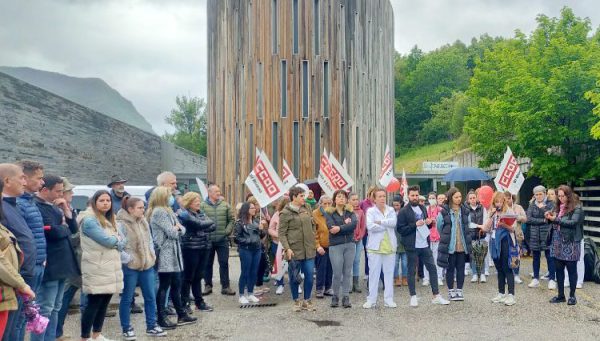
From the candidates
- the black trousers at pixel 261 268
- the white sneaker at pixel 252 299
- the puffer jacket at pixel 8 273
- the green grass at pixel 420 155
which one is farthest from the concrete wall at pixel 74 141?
the green grass at pixel 420 155

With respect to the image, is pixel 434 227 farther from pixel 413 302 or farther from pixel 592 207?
pixel 592 207

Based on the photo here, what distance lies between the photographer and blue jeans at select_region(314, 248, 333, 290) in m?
9.73

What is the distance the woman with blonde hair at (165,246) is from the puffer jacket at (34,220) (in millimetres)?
1893

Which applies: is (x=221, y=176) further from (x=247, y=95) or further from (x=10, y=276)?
(x=10, y=276)

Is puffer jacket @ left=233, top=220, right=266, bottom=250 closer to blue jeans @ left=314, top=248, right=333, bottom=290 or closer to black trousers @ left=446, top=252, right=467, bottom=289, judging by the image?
blue jeans @ left=314, top=248, right=333, bottom=290

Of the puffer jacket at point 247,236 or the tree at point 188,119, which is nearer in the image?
the puffer jacket at point 247,236

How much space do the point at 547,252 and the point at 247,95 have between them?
15.0m

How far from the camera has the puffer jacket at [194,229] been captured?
779cm

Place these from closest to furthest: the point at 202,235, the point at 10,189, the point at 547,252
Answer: the point at 10,189 → the point at 202,235 → the point at 547,252

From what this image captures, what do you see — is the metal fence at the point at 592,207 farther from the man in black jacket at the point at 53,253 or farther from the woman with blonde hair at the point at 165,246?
the man in black jacket at the point at 53,253

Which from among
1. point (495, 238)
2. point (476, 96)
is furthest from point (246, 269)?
point (476, 96)

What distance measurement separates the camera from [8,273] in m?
4.06

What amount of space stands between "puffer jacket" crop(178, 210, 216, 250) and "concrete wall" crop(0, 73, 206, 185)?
13.5 m

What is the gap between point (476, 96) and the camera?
94.1ft
